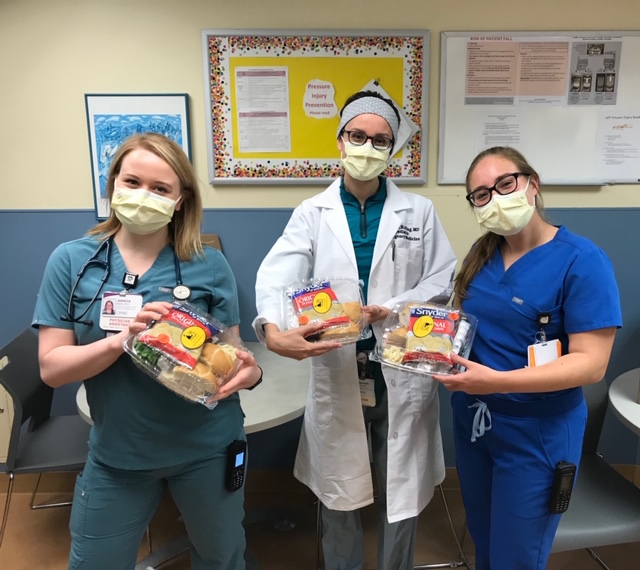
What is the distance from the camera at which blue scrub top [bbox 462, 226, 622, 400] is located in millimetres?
1304

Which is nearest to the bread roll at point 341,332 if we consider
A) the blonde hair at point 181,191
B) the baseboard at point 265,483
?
the blonde hair at point 181,191

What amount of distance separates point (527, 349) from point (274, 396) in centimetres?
100

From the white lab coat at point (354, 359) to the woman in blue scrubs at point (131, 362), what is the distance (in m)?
0.38

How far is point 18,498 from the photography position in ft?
8.73

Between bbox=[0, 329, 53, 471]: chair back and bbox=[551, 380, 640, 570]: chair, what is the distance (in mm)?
2108

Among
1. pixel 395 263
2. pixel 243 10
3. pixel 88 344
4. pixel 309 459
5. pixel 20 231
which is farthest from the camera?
pixel 20 231

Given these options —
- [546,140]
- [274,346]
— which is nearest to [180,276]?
[274,346]

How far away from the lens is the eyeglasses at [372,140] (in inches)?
63.5

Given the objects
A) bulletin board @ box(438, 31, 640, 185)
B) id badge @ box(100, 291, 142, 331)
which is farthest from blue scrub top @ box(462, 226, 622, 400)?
bulletin board @ box(438, 31, 640, 185)

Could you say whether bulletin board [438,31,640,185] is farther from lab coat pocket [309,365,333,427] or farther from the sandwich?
the sandwich

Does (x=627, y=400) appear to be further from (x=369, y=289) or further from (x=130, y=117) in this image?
(x=130, y=117)

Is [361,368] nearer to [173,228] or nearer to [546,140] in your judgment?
[173,228]

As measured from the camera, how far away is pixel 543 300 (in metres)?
1.36

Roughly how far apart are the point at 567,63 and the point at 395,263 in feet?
5.00
